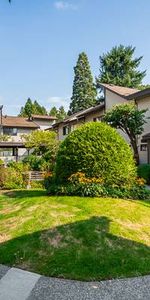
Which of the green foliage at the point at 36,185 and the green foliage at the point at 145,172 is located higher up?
the green foliage at the point at 145,172

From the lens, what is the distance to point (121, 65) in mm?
52312

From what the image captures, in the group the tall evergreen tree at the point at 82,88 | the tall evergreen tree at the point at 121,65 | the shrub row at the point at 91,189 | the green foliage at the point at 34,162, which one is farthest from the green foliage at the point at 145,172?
the tall evergreen tree at the point at 82,88

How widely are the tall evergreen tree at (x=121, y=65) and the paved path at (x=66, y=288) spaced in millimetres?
48504

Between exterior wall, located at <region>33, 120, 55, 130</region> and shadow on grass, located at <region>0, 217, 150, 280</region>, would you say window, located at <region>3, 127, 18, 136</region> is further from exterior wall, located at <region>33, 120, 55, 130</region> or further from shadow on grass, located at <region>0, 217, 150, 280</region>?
shadow on grass, located at <region>0, 217, 150, 280</region>

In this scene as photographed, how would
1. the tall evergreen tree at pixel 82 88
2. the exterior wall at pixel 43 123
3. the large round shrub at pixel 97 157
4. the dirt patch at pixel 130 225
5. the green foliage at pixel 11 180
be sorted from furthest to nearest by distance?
the exterior wall at pixel 43 123, the tall evergreen tree at pixel 82 88, the green foliage at pixel 11 180, the large round shrub at pixel 97 157, the dirt patch at pixel 130 225

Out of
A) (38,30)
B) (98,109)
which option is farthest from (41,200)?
(98,109)

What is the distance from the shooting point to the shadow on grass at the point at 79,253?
16.6ft

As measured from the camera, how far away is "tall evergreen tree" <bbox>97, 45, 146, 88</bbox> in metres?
51.8

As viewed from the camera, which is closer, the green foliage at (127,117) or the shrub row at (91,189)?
the shrub row at (91,189)

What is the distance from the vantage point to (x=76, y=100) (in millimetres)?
57500

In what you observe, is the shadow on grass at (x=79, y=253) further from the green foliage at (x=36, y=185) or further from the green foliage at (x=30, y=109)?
the green foliage at (x=30, y=109)

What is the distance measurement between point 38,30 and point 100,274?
9.18 m

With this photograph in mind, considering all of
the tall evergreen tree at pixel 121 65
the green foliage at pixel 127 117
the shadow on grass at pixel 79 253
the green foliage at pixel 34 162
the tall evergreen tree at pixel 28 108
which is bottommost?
the shadow on grass at pixel 79 253

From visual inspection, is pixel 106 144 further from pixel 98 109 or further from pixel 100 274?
pixel 98 109
